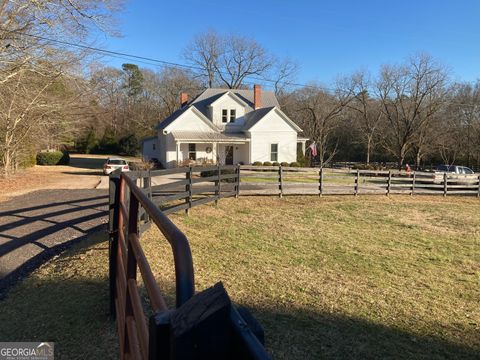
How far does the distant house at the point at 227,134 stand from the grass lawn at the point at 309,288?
22090 millimetres

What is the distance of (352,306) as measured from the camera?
477cm

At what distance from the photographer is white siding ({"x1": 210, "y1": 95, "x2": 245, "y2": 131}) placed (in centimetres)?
3369

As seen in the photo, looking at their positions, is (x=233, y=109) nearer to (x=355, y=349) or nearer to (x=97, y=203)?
(x=97, y=203)

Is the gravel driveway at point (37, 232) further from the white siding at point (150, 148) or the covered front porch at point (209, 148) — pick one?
the white siding at point (150, 148)

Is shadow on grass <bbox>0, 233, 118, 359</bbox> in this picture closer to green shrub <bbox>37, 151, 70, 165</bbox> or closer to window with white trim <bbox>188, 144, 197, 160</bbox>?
window with white trim <bbox>188, 144, 197, 160</bbox>

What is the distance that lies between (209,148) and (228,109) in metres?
4.29

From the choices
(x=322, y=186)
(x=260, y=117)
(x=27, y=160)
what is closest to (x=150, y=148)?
(x=260, y=117)

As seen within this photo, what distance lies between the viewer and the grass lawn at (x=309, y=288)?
3820mm

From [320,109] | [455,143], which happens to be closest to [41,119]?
[320,109]

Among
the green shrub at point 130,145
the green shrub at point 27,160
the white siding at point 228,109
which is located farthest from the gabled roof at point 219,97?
the green shrub at point 130,145

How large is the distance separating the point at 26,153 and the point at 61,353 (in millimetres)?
26305

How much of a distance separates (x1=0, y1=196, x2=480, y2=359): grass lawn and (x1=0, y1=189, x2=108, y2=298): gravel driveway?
354mm

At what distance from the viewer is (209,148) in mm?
32406

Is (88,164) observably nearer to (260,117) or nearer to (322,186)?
(260,117)
